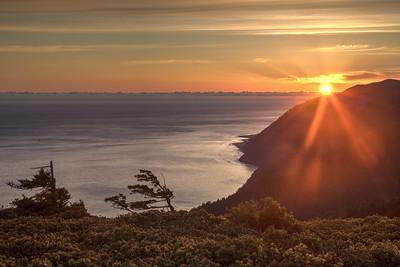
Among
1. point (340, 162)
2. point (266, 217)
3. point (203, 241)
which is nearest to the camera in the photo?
point (203, 241)

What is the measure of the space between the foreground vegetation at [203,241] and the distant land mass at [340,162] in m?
37.3

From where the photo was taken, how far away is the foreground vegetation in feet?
41.3

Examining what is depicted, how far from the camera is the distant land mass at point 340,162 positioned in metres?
79.1

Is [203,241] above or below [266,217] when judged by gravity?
above

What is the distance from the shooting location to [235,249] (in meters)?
13.3

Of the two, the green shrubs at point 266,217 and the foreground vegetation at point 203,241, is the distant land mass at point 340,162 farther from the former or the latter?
Result: the foreground vegetation at point 203,241

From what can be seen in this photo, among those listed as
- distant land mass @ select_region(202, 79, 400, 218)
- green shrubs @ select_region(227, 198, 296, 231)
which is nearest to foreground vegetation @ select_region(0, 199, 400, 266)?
green shrubs @ select_region(227, 198, 296, 231)

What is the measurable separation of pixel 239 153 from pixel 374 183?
82243 millimetres

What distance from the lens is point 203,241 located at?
14.6m

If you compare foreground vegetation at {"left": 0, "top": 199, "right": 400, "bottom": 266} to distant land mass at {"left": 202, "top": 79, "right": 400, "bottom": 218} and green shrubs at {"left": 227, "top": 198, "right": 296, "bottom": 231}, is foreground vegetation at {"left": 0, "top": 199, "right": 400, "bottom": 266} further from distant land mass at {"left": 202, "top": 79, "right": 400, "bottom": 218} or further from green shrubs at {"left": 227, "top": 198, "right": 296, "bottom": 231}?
distant land mass at {"left": 202, "top": 79, "right": 400, "bottom": 218}

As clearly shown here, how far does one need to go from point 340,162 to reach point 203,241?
85.4m

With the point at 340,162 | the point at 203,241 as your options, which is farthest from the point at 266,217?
the point at 340,162

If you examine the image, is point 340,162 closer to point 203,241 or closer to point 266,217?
point 266,217

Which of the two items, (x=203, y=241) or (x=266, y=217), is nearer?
(x=203, y=241)
